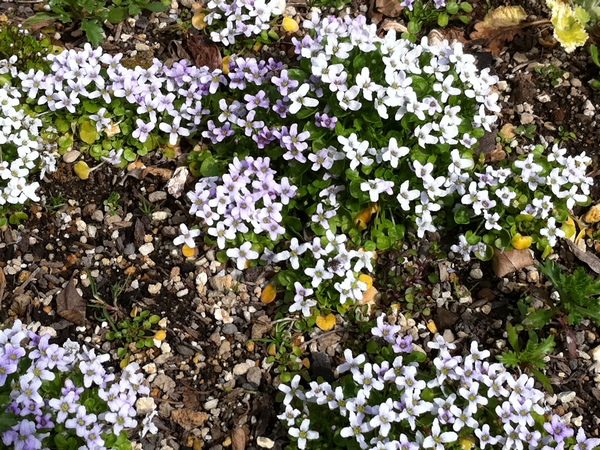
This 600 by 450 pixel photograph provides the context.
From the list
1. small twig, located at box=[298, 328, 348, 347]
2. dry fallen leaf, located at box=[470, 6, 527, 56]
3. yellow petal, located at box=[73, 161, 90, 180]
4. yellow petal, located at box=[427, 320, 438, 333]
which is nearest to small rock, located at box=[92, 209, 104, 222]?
yellow petal, located at box=[73, 161, 90, 180]

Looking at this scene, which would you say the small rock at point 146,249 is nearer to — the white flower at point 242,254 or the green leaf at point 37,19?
the white flower at point 242,254

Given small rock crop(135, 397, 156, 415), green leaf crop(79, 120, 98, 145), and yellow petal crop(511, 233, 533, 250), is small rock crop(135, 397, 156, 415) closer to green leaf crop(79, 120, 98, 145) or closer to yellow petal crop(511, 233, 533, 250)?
green leaf crop(79, 120, 98, 145)

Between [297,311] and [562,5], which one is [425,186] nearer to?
[297,311]

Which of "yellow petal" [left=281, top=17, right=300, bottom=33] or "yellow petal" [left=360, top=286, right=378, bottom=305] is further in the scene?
"yellow petal" [left=281, top=17, right=300, bottom=33]

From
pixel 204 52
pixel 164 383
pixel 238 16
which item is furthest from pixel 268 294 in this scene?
pixel 238 16

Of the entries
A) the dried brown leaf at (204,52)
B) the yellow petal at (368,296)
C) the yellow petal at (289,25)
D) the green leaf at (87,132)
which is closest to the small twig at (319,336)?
the yellow petal at (368,296)

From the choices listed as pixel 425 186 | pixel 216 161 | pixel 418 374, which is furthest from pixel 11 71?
pixel 418 374
